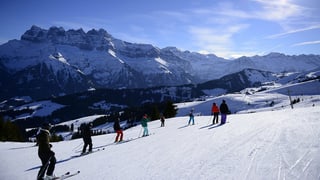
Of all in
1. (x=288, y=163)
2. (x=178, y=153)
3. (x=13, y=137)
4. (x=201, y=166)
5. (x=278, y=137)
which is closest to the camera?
(x=288, y=163)

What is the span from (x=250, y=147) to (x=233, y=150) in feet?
3.19

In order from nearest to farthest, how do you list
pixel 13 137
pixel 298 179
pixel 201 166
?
pixel 298 179
pixel 201 166
pixel 13 137

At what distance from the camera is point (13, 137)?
64312 mm

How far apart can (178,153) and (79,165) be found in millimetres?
5460

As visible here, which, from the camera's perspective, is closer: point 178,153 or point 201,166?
point 201,166

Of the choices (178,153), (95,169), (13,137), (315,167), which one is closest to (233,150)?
(178,153)

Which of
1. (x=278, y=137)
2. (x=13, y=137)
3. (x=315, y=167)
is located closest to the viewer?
(x=315, y=167)

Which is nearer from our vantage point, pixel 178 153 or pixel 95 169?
pixel 95 169

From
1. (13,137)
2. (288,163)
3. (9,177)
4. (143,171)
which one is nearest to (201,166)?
(143,171)

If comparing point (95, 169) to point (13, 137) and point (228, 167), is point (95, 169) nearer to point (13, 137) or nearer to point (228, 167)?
point (228, 167)

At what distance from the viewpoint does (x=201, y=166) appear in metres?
12.5

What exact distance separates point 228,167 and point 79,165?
8.44 meters

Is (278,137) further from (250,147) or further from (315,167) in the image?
(315,167)

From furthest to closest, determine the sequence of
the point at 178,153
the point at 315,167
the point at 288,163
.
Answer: the point at 178,153 → the point at 288,163 → the point at 315,167
